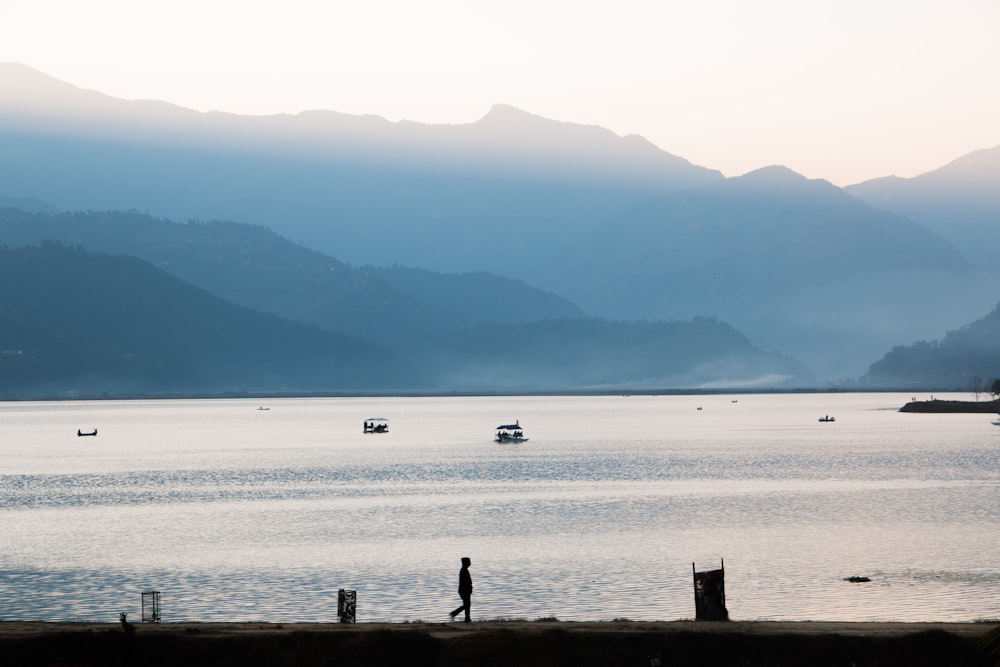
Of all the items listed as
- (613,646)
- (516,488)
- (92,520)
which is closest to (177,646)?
(613,646)

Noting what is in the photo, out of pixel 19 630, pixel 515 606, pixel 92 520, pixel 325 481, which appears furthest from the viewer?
pixel 325 481

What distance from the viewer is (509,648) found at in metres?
36.4

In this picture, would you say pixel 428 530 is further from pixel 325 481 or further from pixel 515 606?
pixel 325 481

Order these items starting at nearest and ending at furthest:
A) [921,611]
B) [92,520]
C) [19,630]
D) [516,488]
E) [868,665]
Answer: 1. [868,665]
2. [19,630]
3. [921,611]
4. [92,520]
5. [516,488]

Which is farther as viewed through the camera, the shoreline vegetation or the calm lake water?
the calm lake water

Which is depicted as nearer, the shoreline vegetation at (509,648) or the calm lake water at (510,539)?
the shoreline vegetation at (509,648)

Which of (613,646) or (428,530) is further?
(428,530)

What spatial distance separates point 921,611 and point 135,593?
31946 mm

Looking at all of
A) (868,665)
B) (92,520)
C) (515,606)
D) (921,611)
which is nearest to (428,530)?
(92,520)

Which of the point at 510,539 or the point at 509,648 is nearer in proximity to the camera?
the point at 509,648

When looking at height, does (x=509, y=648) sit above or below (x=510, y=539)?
above

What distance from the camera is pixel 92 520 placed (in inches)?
3770

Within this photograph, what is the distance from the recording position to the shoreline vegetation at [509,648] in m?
35.9

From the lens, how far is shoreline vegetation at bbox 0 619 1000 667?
35938mm
